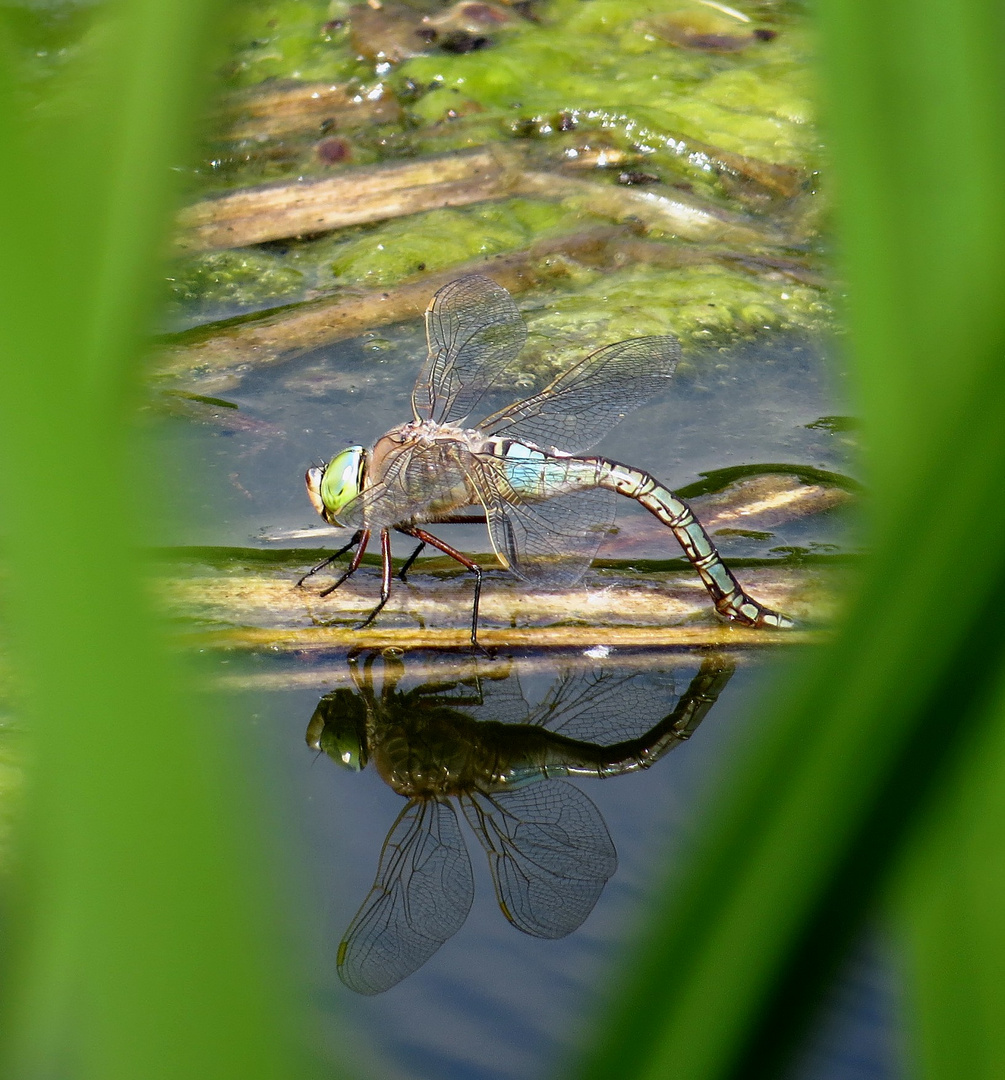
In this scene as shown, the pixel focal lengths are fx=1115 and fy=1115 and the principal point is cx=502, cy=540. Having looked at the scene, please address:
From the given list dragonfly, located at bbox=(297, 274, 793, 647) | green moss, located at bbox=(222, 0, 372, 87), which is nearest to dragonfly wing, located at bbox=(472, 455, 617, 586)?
dragonfly, located at bbox=(297, 274, 793, 647)

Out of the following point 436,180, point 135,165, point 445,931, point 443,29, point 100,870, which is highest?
point 135,165

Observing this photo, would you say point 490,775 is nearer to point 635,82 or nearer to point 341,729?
point 341,729

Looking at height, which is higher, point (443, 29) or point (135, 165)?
point (135, 165)

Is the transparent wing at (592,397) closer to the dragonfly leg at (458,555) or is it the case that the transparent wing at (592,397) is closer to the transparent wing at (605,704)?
the dragonfly leg at (458,555)

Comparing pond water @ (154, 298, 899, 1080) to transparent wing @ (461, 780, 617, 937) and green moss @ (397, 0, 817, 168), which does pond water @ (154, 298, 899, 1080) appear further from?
green moss @ (397, 0, 817, 168)

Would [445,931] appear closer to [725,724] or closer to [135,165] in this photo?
[725,724]

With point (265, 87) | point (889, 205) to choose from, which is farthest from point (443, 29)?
point (889, 205)
